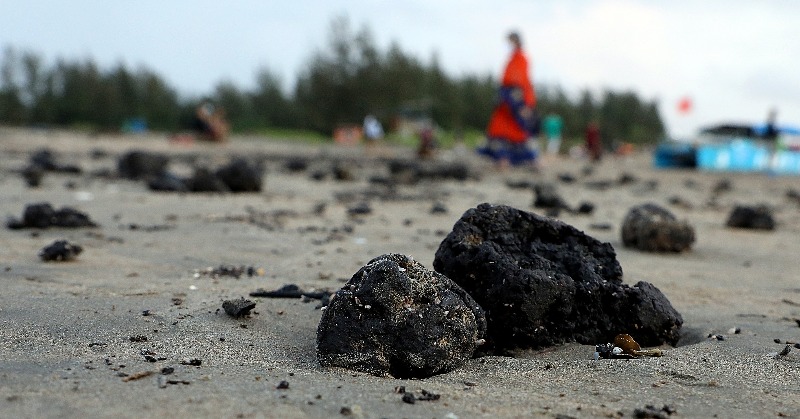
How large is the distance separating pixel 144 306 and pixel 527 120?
1068cm

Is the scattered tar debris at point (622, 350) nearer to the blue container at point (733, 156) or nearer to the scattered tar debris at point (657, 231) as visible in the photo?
the scattered tar debris at point (657, 231)

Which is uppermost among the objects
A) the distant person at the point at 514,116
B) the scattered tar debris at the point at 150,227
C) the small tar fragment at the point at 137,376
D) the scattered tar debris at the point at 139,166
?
the distant person at the point at 514,116

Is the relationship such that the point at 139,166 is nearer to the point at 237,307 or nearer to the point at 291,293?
the point at 291,293

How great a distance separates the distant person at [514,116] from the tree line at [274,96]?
28350mm

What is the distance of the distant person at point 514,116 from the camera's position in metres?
12.9

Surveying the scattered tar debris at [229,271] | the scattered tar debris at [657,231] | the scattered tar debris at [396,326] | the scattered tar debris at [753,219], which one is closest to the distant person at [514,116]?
the scattered tar debris at [753,219]

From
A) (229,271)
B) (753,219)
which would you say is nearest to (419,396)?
(229,271)

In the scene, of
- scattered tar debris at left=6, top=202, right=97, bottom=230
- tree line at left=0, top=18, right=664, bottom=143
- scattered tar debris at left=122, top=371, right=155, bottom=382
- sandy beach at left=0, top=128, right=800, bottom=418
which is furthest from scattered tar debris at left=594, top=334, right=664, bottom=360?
tree line at left=0, top=18, right=664, bottom=143

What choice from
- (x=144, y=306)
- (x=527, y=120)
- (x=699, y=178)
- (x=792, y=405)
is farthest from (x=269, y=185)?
(x=699, y=178)

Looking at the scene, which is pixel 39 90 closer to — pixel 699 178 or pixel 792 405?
pixel 699 178

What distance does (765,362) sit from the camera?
115 inches

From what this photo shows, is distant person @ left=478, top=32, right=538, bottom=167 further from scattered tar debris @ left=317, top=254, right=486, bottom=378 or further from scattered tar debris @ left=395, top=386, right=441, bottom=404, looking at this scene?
scattered tar debris @ left=395, top=386, right=441, bottom=404

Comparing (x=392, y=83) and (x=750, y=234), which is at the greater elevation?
(x=392, y=83)

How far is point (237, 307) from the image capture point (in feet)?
10.7
